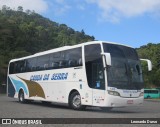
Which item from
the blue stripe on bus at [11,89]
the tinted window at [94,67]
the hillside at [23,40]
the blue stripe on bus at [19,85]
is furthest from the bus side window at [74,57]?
the hillside at [23,40]

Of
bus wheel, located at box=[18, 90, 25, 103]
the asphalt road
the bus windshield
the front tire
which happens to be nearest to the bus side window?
the front tire

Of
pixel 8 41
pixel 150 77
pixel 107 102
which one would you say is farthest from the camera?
pixel 8 41

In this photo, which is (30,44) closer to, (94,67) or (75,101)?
(75,101)

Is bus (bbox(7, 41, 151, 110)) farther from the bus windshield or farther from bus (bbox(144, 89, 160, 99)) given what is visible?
bus (bbox(144, 89, 160, 99))

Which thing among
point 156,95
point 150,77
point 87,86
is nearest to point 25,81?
point 87,86

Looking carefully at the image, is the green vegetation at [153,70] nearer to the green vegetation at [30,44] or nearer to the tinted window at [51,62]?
the green vegetation at [30,44]

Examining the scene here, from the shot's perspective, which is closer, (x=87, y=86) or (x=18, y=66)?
(x=87, y=86)

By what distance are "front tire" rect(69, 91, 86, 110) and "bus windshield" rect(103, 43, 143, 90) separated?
2.50m

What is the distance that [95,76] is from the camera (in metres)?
18.4

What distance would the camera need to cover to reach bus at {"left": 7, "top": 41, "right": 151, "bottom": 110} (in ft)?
58.4

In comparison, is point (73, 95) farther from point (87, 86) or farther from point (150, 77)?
point (150, 77)

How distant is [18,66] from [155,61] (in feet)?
160

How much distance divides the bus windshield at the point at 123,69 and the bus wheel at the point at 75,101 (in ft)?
8.21

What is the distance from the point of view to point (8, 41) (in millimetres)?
84375
